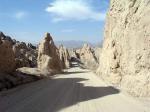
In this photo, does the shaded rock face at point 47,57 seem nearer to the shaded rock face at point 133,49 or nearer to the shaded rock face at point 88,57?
the shaded rock face at point 133,49

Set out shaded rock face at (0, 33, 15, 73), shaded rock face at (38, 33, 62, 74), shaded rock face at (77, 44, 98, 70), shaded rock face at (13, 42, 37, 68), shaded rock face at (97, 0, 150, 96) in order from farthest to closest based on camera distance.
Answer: shaded rock face at (77, 44, 98, 70)
shaded rock face at (13, 42, 37, 68)
shaded rock face at (38, 33, 62, 74)
shaded rock face at (0, 33, 15, 73)
shaded rock face at (97, 0, 150, 96)

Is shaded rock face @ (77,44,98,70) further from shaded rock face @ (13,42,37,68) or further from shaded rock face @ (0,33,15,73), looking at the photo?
shaded rock face @ (0,33,15,73)

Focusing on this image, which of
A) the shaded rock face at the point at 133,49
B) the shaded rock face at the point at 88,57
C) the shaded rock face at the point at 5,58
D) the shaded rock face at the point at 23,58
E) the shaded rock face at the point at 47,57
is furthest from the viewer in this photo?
the shaded rock face at the point at 88,57

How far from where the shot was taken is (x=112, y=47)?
103 ft

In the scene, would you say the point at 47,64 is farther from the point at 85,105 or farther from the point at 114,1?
the point at 85,105

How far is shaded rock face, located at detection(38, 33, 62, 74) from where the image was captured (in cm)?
4832

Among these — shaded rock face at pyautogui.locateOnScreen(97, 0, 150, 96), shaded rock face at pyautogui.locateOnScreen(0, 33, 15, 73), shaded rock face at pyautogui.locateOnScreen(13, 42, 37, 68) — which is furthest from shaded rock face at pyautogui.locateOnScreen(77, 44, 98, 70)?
shaded rock face at pyautogui.locateOnScreen(97, 0, 150, 96)

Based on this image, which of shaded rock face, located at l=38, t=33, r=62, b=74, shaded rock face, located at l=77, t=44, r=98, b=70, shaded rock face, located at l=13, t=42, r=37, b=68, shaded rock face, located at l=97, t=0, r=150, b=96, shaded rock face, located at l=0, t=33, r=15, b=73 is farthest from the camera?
shaded rock face, located at l=77, t=44, r=98, b=70

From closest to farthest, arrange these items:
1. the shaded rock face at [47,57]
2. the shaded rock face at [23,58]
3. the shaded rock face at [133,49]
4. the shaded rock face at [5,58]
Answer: the shaded rock face at [133,49], the shaded rock face at [5,58], the shaded rock face at [47,57], the shaded rock face at [23,58]

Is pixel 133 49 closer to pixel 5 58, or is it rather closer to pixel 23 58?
pixel 5 58

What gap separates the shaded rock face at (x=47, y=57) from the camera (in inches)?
1902

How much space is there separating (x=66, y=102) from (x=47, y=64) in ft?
97.4

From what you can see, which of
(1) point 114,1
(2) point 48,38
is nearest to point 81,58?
(2) point 48,38

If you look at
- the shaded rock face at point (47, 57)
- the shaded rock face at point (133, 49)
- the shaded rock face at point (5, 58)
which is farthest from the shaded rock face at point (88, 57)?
the shaded rock face at point (133, 49)
